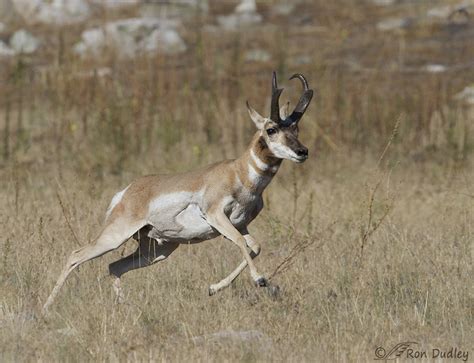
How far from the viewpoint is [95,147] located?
14.9 metres

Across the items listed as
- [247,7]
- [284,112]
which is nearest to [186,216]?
[284,112]

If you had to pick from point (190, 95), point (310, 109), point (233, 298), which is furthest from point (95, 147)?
point (233, 298)

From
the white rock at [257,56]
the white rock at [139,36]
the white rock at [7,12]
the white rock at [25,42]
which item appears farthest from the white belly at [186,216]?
the white rock at [7,12]

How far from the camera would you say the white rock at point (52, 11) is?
32531mm

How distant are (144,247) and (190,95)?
27.1 ft

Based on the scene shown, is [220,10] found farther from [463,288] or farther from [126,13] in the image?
[463,288]

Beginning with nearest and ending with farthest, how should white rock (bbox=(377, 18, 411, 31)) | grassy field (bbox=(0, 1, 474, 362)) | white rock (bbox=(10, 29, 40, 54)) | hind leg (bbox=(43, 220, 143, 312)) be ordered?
1. grassy field (bbox=(0, 1, 474, 362))
2. hind leg (bbox=(43, 220, 143, 312))
3. white rock (bbox=(10, 29, 40, 54))
4. white rock (bbox=(377, 18, 411, 31))

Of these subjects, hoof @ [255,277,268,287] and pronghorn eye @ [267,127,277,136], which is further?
pronghorn eye @ [267,127,277,136]

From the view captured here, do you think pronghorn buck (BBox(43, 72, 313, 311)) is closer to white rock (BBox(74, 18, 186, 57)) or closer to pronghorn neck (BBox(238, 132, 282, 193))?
pronghorn neck (BBox(238, 132, 282, 193))

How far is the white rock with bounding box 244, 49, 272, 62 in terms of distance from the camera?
27197 millimetres
